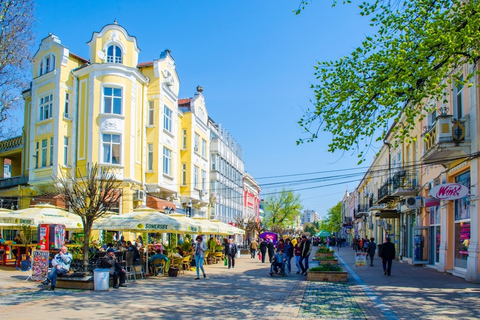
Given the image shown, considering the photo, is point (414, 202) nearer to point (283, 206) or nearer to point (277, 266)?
point (277, 266)

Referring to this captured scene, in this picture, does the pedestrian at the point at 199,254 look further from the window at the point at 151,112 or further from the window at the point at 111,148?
the window at the point at 151,112

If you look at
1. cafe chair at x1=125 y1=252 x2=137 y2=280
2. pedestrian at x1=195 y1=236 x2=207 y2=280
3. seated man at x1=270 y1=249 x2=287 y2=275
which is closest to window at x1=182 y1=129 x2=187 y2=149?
seated man at x1=270 y1=249 x2=287 y2=275

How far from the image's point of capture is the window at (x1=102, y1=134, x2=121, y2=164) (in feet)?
96.8

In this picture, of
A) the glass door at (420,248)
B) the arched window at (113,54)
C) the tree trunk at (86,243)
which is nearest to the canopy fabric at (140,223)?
the tree trunk at (86,243)

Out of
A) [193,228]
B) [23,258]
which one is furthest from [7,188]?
[193,228]

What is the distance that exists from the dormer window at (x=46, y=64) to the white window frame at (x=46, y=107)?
5.67ft

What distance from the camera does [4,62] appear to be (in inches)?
643

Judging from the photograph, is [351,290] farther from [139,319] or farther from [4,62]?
[4,62]

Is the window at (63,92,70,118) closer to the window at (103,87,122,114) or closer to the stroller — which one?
the window at (103,87,122,114)

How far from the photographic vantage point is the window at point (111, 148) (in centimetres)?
2952

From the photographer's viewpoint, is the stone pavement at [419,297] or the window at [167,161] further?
the window at [167,161]

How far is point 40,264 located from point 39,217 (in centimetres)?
378

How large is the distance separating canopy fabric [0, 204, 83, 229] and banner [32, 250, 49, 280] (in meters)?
3.50

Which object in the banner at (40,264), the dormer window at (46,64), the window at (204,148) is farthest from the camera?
the window at (204,148)
